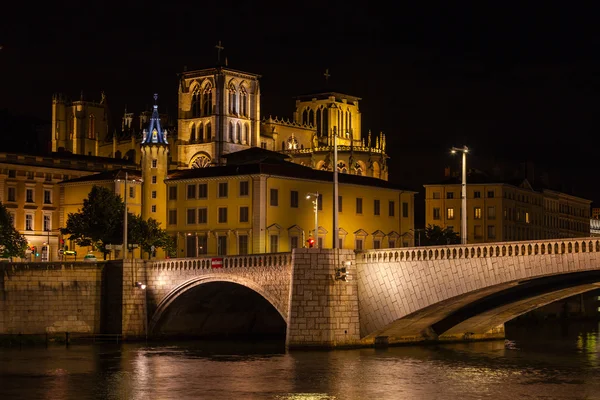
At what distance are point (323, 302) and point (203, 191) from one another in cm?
4013

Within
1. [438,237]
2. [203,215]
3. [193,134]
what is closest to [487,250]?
[203,215]

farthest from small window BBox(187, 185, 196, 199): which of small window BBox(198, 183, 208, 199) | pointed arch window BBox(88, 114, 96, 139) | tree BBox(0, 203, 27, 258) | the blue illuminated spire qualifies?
pointed arch window BBox(88, 114, 96, 139)

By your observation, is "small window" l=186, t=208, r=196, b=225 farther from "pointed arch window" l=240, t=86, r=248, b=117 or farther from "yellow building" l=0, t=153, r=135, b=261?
"pointed arch window" l=240, t=86, r=248, b=117

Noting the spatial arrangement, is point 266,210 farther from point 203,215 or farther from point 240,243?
point 203,215

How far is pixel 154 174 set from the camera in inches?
4301

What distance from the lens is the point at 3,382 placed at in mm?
57375

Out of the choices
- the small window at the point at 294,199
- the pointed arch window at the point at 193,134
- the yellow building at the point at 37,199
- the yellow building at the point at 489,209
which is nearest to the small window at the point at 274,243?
the small window at the point at 294,199

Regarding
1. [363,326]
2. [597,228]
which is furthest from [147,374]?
[597,228]

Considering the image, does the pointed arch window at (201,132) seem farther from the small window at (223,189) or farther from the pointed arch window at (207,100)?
the small window at (223,189)

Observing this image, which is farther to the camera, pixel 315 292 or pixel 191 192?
pixel 191 192

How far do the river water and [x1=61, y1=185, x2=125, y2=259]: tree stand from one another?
71.0 feet

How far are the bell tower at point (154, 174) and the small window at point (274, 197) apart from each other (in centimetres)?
1120

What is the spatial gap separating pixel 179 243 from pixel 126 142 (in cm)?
4744

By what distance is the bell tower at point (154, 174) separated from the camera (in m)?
108
